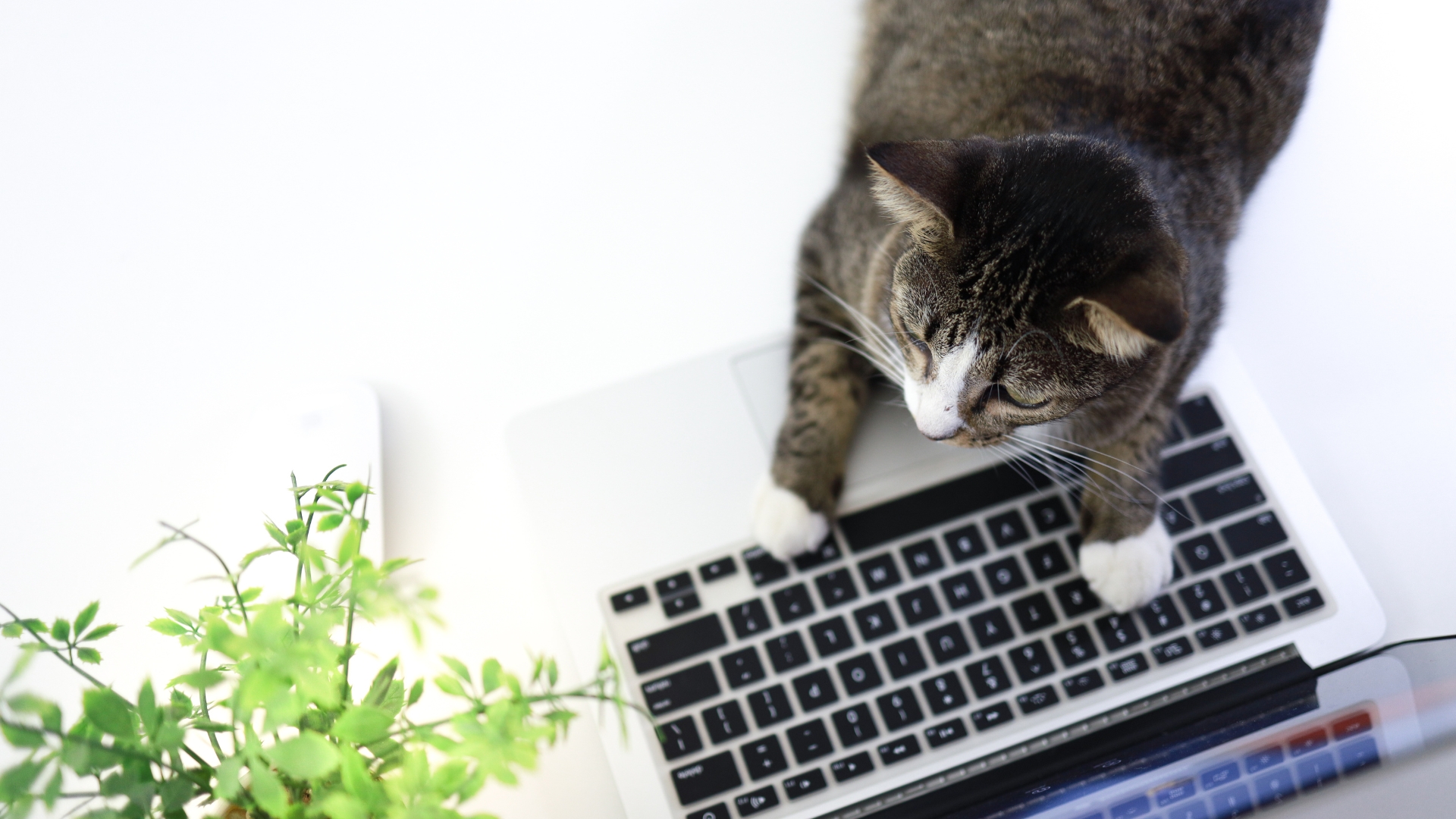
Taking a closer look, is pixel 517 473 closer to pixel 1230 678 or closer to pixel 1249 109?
pixel 1230 678

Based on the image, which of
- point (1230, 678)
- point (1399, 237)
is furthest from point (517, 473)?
point (1399, 237)

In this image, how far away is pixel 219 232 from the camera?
3.01ft

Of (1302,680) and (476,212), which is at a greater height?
(476,212)

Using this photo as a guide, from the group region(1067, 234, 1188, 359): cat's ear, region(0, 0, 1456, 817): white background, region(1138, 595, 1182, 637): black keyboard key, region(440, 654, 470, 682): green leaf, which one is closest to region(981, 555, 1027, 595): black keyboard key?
region(1138, 595, 1182, 637): black keyboard key

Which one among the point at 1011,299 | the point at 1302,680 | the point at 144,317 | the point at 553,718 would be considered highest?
the point at 144,317

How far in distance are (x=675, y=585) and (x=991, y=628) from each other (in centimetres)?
27

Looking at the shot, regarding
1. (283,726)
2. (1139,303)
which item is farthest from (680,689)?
(1139,303)

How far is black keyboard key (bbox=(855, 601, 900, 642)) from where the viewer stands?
0.77 meters

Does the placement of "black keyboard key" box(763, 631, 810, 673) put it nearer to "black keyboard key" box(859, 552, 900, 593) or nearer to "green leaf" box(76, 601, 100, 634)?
"black keyboard key" box(859, 552, 900, 593)

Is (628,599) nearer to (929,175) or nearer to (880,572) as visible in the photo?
(880,572)

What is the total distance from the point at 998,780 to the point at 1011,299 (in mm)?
390

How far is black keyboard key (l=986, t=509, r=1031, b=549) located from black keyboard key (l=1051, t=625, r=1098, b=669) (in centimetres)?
9

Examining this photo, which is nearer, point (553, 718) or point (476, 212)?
point (553, 718)

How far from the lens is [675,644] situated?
2.49 feet
